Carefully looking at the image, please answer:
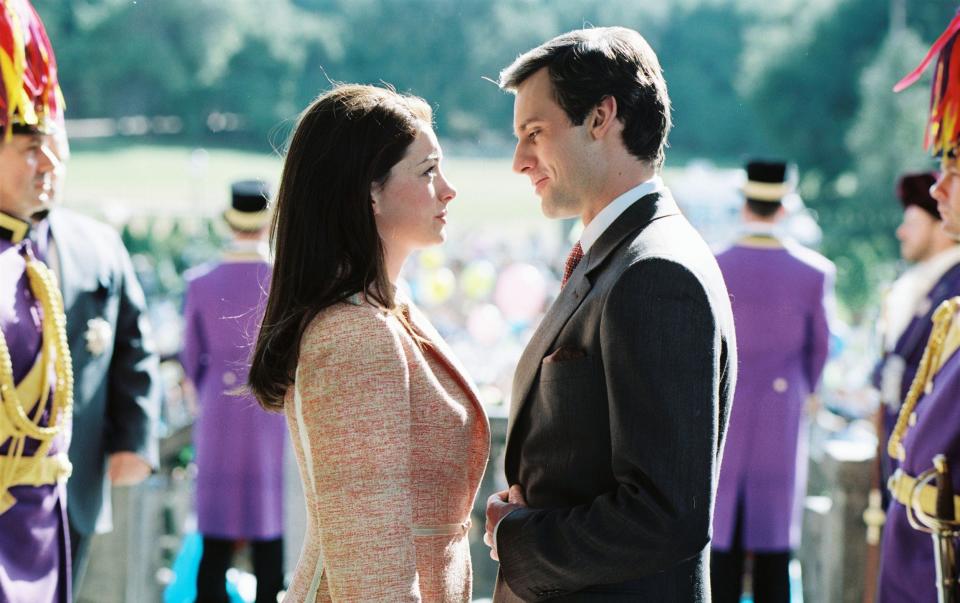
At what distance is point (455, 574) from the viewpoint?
1.58 meters

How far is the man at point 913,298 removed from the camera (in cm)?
317

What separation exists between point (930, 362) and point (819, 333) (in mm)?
1392

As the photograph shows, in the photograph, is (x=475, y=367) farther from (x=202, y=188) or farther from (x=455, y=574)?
(x=202, y=188)

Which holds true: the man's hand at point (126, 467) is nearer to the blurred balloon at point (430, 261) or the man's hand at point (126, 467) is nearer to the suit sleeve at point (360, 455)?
the suit sleeve at point (360, 455)

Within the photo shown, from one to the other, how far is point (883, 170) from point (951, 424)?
1527 centimetres

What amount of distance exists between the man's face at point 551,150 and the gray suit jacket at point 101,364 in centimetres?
144

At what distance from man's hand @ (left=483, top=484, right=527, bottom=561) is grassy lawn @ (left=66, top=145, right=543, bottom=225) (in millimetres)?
17090

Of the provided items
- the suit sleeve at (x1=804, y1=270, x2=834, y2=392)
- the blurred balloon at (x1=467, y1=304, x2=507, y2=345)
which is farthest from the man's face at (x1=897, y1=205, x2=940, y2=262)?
the blurred balloon at (x1=467, y1=304, x2=507, y2=345)

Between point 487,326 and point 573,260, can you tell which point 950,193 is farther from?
point 487,326

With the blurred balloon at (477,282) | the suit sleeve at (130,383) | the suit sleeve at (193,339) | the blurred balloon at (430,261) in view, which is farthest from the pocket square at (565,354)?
the blurred balloon at (430,261)

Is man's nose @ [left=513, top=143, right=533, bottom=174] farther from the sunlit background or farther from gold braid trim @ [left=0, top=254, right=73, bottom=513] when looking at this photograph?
the sunlit background

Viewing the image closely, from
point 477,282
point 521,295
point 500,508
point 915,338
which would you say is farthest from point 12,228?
point 477,282

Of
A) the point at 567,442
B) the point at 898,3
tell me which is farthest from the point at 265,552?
the point at 898,3

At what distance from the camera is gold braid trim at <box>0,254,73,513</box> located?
7.50 feet
